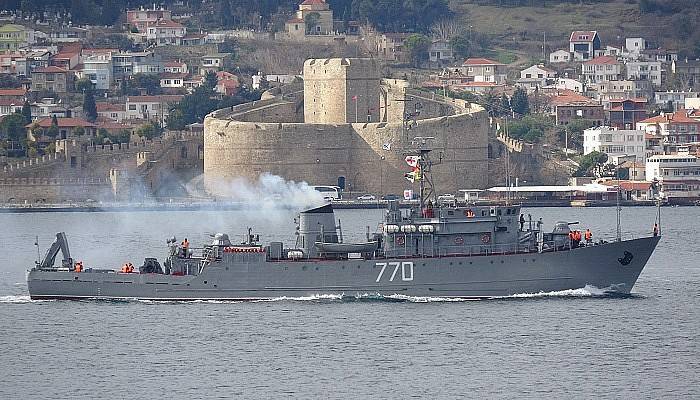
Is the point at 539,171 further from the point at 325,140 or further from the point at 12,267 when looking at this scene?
the point at 12,267

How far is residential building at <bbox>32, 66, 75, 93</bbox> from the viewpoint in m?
132

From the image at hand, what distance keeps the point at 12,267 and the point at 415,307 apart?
Result: 62.0 ft

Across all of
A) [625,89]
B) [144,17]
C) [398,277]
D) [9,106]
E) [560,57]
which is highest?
[144,17]

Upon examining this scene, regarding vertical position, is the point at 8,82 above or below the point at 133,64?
below

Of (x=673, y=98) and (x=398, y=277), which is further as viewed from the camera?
(x=673, y=98)

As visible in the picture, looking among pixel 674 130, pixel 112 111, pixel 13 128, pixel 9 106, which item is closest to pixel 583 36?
pixel 674 130

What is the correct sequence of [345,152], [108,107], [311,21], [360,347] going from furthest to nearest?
[311,21] < [108,107] < [345,152] < [360,347]

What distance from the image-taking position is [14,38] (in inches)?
5861

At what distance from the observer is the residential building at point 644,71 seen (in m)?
142

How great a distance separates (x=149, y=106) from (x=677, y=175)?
33470 millimetres

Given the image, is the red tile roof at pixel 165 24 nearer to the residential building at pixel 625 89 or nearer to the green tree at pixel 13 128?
the residential building at pixel 625 89

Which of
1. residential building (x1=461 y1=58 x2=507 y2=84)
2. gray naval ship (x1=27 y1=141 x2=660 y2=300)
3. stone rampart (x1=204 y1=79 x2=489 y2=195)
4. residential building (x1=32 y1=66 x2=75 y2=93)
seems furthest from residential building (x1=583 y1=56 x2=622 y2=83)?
gray naval ship (x1=27 y1=141 x2=660 y2=300)

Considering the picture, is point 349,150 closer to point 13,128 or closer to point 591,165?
point 591,165

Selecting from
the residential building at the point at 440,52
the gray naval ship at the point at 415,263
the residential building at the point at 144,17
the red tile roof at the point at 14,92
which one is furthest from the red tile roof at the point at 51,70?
the gray naval ship at the point at 415,263
